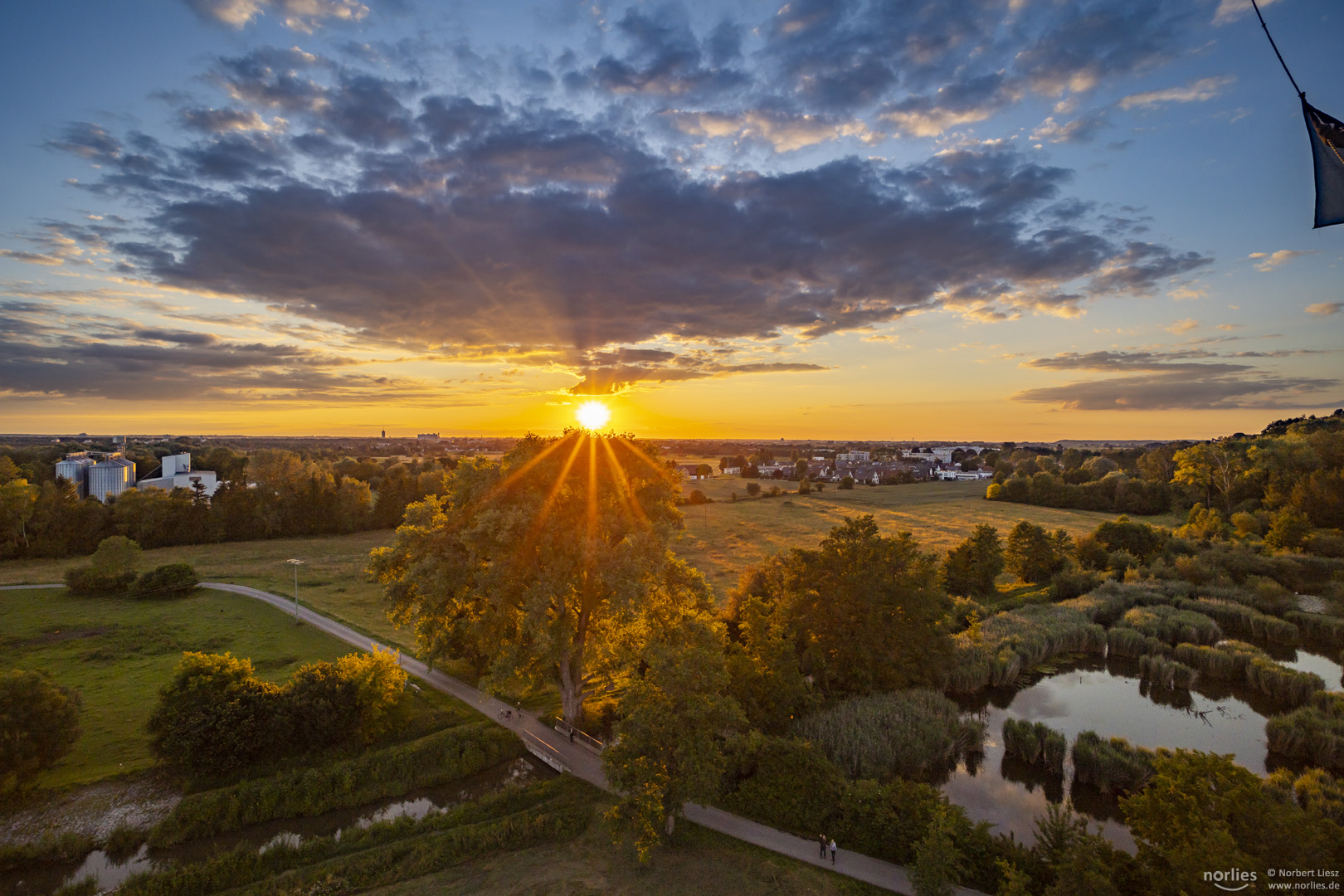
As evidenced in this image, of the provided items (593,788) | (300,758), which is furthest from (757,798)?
(300,758)

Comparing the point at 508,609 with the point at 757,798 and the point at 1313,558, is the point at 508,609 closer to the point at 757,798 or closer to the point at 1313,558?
the point at 757,798

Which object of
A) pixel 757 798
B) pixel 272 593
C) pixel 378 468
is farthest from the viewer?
pixel 378 468

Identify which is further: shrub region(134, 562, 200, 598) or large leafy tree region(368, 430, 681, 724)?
shrub region(134, 562, 200, 598)

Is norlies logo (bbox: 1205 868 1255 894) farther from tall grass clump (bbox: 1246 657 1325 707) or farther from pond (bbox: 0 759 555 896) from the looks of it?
tall grass clump (bbox: 1246 657 1325 707)

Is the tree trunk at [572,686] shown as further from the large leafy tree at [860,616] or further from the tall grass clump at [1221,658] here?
the tall grass clump at [1221,658]

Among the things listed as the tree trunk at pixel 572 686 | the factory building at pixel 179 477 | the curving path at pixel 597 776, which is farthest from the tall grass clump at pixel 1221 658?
the factory building at pixel 179 477

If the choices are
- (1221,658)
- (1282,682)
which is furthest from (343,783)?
(1221,658)

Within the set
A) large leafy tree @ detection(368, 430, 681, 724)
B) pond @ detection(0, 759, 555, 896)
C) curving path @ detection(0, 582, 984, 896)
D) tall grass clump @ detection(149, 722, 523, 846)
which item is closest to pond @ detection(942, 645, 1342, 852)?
curving path @ detection(0, 582, 984, 896)
